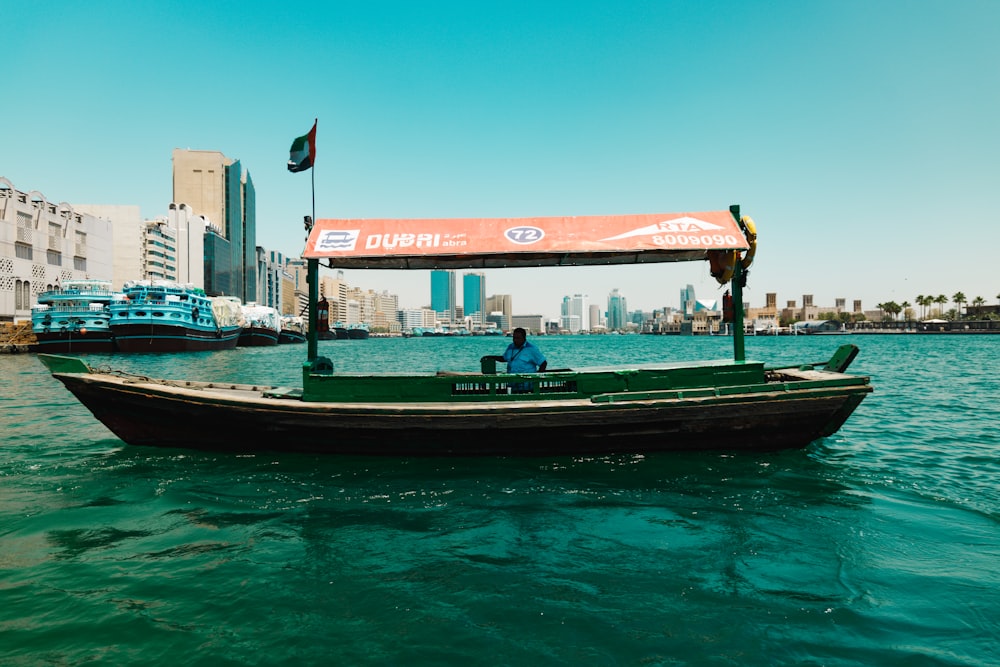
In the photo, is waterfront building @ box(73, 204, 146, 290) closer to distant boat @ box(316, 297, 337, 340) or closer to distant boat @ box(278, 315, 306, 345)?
distant boat @ box(278, 315, 306, 345)

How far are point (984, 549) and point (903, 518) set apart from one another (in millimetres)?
878

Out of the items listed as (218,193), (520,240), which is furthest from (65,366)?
(218,193)

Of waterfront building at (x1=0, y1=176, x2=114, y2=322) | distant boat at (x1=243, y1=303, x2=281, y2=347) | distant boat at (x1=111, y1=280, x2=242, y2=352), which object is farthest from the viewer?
distant boat at (x1=243, y1=303, x2=281, y2=347)

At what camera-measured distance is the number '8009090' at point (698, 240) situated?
27.1 feet

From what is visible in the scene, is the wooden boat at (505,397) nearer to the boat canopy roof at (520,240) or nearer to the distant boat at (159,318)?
the boat canopy roof at (520,240)

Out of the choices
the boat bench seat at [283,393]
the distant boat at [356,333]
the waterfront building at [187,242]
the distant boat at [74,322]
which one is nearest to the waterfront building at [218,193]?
the waterfront building at [187,242]

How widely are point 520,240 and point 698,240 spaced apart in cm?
295

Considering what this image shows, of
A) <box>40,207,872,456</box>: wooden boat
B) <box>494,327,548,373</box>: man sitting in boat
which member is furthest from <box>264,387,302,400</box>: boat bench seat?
<box>494,327,548,373</box>: man sitting in boat

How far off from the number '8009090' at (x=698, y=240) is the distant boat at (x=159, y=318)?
45362 mm

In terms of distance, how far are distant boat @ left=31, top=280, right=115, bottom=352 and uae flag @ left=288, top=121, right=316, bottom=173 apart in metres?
40.7

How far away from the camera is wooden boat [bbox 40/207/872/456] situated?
25.8ft

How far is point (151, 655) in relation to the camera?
347 cm

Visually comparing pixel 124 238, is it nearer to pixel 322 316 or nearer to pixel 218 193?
pixel 218 193

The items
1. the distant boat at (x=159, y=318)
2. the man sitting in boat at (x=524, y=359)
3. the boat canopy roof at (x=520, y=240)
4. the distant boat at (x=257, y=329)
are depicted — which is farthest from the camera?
the distant boat at (x=257, y=329)
